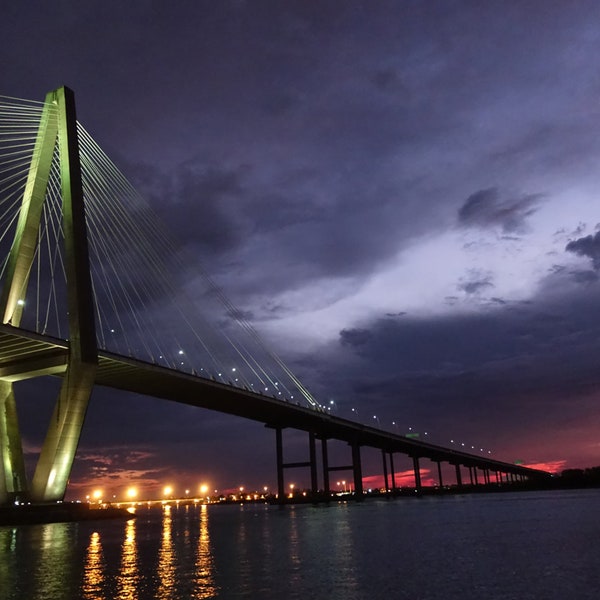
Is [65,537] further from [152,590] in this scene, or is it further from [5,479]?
[152,590]

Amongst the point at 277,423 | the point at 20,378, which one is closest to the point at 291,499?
the point at 277,423

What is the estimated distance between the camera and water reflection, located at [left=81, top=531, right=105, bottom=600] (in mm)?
13177

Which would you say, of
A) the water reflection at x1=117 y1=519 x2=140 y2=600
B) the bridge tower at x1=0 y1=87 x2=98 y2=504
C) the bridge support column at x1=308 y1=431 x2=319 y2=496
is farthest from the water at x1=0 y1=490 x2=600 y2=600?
the bridge support column at x1=308 y1=431 x2=319 y2=496

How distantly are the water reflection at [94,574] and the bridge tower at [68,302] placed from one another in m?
10.8

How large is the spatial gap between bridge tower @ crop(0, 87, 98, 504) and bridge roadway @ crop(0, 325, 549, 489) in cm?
57

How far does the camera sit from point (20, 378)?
38125mm

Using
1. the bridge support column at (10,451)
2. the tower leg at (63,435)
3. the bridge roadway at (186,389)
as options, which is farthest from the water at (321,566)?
the bridge roadway at (186,389)

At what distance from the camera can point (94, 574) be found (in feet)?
52.8

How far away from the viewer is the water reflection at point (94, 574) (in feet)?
43.2

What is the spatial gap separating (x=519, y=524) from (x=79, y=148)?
2795 cm

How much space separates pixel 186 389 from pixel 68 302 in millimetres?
18395

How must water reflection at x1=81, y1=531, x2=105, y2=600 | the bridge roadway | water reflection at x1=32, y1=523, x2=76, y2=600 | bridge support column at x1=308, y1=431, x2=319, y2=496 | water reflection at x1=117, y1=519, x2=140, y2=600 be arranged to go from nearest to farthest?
1. water reflection at x1=117, y1=519, x2=140, y2=600
2. water reflection at x1=81, y1=531, x2=105, y2=600
3. water reflection at x1=32, y1=523, x2=76, y2=600
4. the bridge roadway
5. bridge support column at x1=308, y1=431, x2=319, y2=496

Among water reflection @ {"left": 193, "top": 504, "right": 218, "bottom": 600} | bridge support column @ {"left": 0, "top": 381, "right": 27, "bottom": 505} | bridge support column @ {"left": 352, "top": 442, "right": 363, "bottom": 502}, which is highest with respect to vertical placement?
bridge support column @ {"left": 352, "top": 442, "right": 363, "bottom": 502}

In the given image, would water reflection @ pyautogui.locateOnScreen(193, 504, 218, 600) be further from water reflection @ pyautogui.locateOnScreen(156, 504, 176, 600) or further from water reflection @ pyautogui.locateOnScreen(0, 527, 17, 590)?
water reflection @ pyautogui.locateOnScreen(0, 527, 17, 590)
